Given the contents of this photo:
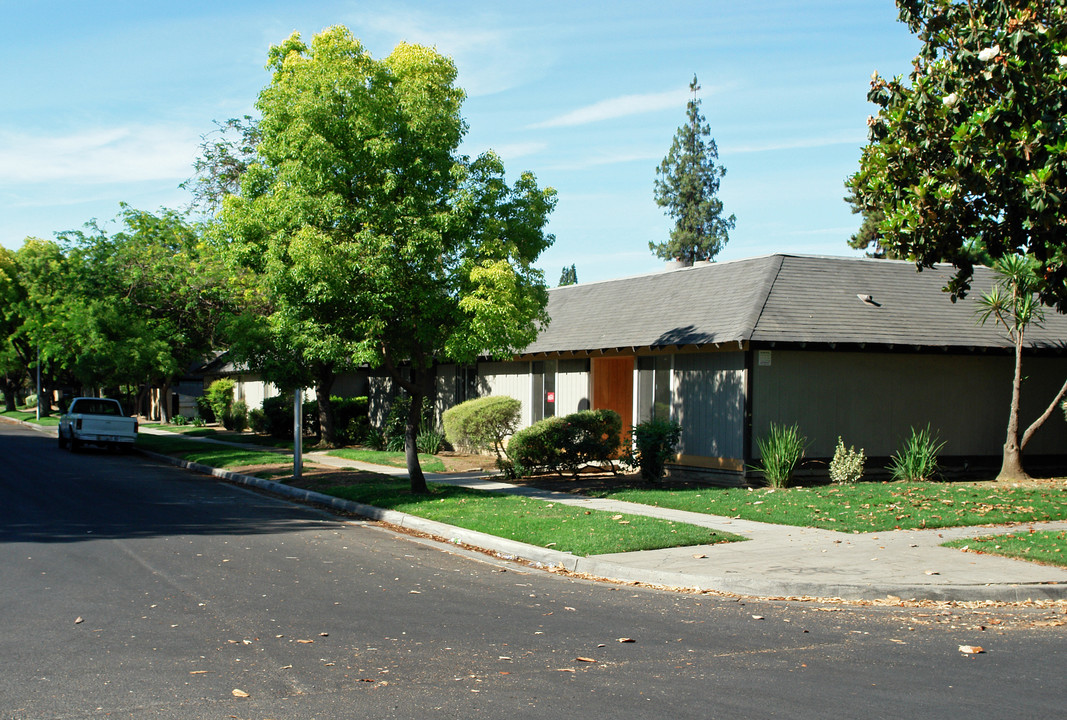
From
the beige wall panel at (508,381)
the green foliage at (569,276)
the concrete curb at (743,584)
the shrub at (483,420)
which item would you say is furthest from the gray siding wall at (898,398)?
the green foliage at (569,276)

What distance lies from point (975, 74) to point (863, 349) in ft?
19.5

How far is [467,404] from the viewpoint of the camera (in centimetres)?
2220

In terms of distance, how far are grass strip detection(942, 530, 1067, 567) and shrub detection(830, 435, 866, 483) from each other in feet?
18.0

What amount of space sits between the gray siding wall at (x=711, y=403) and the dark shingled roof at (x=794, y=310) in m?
0.63

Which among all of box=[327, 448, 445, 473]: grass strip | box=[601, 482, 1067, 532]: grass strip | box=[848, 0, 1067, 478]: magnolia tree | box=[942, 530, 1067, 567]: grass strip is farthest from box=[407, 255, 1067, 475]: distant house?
box=[942, 530, 1067, 567]: grass strip

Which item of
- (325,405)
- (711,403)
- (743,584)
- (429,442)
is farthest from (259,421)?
(743,584)

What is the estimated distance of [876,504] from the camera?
14.1 meters

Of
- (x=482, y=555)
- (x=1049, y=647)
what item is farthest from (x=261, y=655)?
(x=1049, y=647)

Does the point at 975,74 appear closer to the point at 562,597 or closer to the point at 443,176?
the point at 443,176

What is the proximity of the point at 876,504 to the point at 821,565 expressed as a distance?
186 inches

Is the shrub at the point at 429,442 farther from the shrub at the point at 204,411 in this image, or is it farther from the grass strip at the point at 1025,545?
the shrub at the point at 204,411

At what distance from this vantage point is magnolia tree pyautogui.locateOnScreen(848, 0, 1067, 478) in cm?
1362

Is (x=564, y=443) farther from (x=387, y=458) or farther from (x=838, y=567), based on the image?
(x=838, y=567)

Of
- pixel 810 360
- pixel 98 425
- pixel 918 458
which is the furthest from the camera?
pixel 98 425
